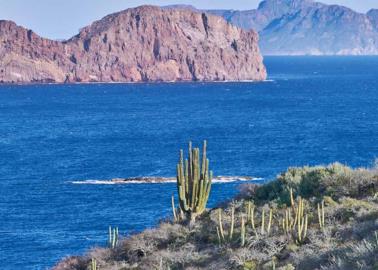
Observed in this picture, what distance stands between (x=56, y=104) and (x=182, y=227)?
135 meters

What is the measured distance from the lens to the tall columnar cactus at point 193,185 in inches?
1198

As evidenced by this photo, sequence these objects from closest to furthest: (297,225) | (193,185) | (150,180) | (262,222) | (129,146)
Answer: (297,225) < (262,222) < (193,185) < (150,180) < (129,146)

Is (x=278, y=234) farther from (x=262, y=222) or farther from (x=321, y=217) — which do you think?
(x=321, y=217)

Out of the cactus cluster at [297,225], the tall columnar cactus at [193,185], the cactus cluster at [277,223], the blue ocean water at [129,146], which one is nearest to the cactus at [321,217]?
the cactus cluster at [277,223]

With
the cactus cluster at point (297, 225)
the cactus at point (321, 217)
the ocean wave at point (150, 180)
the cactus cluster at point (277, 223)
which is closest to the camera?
the cactus cluster at point (297, 225)

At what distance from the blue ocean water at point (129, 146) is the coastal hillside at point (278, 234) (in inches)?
678

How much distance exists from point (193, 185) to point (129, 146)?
70729 millimetres

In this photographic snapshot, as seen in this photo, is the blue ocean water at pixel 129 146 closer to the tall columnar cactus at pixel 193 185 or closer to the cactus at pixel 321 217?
the tall columnar cactus at pixel 193 185

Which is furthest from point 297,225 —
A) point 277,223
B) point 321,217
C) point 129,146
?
point 129,146

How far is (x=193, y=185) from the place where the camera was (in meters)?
30.6

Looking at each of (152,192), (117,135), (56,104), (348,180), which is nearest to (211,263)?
(348,180)

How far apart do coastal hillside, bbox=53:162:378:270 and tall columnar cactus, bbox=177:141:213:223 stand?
16.4 inches

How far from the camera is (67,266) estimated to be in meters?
29.9

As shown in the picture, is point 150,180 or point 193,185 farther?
point 150,180
